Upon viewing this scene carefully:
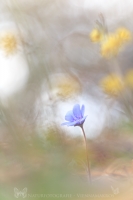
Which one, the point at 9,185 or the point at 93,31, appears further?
the point at 93,31

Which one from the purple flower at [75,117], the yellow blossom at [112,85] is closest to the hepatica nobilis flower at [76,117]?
the purple flower at [75,117]

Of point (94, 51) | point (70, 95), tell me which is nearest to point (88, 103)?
point (70, 95)

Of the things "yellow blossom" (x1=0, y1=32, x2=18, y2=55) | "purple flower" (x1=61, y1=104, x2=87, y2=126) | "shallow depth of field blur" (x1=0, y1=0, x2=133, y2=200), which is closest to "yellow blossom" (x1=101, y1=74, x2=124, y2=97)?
"shallow depth of field blur" (x1=0, y1=0, x2=133, y2=200)

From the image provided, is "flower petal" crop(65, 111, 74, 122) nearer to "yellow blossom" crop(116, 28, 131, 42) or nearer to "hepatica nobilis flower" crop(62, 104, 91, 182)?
"hepatica nobilis flower" crop(62, 104, 91, 182)

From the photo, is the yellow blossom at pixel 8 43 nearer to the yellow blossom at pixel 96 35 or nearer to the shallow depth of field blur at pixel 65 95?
the shallow depth of field blur at pixel 65 95

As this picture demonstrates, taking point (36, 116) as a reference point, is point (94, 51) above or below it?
above

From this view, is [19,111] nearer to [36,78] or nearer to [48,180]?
[36,78]

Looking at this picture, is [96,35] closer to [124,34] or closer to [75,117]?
[124,34]
